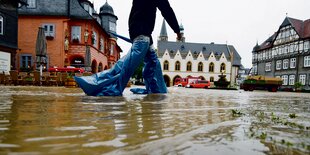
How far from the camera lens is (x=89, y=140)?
1.36m

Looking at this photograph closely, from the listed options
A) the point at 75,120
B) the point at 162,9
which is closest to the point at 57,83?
the point at 162,9

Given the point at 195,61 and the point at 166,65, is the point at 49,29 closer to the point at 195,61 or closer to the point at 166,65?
the point at 166,65

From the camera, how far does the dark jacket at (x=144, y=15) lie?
5.60 meters

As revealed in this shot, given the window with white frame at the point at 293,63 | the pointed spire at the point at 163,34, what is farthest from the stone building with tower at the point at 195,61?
the window with white frame at the point at 293,63

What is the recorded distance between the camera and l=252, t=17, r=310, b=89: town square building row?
3688cm

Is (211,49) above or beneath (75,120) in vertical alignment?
above

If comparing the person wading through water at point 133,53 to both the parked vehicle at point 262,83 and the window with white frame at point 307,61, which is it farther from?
the window with white frame at point 307,61

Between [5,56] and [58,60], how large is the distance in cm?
517

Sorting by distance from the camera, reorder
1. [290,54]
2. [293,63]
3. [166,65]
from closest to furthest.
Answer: [293,63]
[290,54]
[166,65]

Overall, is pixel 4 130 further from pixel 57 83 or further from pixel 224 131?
pixel 57 83

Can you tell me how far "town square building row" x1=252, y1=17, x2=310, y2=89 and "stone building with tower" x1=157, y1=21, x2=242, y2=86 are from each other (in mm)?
13282

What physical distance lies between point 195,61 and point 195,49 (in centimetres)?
427

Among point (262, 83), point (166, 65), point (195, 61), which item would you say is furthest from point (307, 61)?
point (166, 65)

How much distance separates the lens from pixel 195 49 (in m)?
62.0
